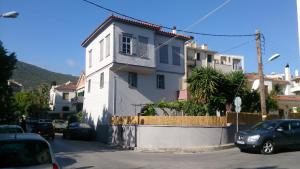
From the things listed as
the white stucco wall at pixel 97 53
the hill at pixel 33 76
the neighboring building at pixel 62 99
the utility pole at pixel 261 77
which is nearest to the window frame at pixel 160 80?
the white stucco wall at pixel 97 53

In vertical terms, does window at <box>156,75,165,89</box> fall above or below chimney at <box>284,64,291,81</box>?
below

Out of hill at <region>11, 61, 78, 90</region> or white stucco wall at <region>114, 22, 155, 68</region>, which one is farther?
hill at <region>11, 61, 78, 90</region>

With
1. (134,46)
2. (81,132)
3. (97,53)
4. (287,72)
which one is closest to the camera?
(134,46)

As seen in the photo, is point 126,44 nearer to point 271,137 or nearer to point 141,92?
point 141,92

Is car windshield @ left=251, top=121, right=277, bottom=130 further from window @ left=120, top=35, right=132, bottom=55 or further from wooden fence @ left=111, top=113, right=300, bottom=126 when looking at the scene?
window @ left=120, top=35, right=132, bottom=55

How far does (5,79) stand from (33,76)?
118m

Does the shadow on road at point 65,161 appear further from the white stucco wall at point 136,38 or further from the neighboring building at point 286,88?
the neighboring building at point 286,88

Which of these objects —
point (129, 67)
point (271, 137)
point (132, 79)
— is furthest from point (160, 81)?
point (271, 137)

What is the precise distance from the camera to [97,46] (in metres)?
34.4

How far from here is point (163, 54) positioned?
35094 millimetres

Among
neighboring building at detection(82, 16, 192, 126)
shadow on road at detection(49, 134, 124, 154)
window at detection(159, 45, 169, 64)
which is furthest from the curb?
window at detection(159, 45, 169, 64)

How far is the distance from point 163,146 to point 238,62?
63165 millimetres

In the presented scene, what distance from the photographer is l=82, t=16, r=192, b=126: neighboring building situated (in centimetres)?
3089

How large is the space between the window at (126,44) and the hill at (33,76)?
91791 mm
